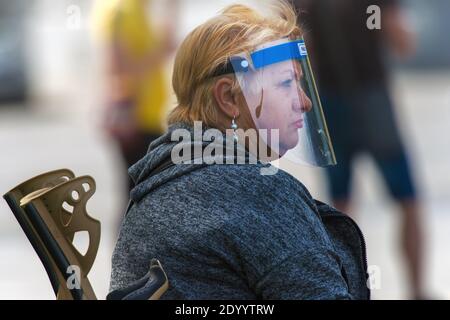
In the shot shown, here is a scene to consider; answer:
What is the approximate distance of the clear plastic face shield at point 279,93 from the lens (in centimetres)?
211

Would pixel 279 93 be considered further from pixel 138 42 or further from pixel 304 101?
pixel 138 42

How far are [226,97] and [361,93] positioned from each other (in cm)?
343

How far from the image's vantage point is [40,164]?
1006 cm

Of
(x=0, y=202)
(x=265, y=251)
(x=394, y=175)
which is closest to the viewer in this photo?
(x=265, y=251)

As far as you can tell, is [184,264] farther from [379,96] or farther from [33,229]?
[379,96]

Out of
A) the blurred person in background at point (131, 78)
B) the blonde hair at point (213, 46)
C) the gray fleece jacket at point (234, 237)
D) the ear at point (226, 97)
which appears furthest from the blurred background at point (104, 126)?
the gray fleece jacket at point (234, 237)

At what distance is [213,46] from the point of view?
84.0 inches

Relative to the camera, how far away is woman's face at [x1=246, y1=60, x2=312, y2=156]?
2119mm

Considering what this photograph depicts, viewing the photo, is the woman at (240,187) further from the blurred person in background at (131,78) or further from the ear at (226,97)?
the blurred person in background at (131,78)

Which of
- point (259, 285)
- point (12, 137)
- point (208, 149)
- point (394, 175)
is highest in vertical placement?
point (208, 149)

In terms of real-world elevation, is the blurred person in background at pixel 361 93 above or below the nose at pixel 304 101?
below

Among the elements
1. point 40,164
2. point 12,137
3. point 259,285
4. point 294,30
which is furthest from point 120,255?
point 12,137

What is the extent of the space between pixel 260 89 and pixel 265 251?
0.34 m

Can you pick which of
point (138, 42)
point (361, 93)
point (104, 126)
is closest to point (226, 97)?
point (104, 126)
